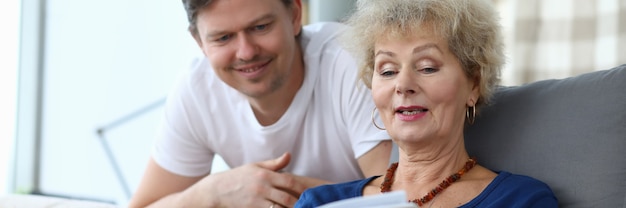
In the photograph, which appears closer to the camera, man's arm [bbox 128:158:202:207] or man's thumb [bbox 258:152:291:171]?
man's thumb [bbox 258:152:291:171]

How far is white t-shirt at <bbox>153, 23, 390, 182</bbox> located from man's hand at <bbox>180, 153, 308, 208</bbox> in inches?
6.3

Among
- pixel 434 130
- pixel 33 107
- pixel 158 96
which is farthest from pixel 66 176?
pixel 434 130

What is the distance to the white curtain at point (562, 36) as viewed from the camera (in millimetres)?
3348

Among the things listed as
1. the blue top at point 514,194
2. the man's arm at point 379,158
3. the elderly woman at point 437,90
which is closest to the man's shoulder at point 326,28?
the man's arm at point 379,158

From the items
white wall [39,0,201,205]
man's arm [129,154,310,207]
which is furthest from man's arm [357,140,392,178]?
white wall [39,0,201,205]

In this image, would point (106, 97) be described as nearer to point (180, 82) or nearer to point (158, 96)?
point (158, 96)

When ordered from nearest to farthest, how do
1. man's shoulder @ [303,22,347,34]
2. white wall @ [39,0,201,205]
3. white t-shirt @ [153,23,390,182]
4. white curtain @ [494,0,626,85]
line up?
white t-shirt @ [153,23,390,182] < man's shoulder @ [303,22,347,34] < white curtain @ [494,0,626,85] < white wall @ [39,0,201,205]

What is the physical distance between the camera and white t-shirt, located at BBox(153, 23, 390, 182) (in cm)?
206

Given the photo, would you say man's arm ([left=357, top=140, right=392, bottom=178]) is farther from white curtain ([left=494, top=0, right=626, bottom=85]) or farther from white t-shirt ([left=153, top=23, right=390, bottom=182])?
white curtain ([left=494, top=0, right=626, bottom=85])

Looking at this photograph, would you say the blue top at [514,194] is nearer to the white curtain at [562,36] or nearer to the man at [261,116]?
the man at [261,116]

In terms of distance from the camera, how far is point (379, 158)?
194 centimetres

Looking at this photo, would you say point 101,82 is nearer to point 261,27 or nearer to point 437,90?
point 261,27

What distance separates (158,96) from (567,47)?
6.74 ft

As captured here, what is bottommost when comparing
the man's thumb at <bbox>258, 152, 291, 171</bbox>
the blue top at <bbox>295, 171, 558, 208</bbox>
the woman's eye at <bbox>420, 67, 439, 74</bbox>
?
the man's thumb at <bbox>258, 152, 291, 171</bbox>
